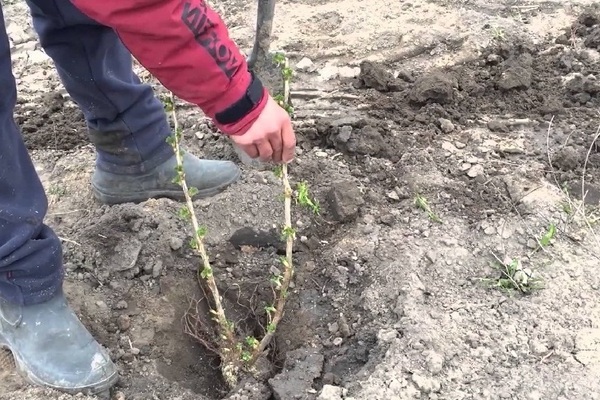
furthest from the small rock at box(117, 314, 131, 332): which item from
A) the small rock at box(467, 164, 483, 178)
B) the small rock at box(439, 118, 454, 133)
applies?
the small rock at box(439, 118, 454, 133)

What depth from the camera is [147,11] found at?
1623 mm

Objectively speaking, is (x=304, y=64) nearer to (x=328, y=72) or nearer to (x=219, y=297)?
(x=328, y=72)

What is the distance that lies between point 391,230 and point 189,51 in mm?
1190

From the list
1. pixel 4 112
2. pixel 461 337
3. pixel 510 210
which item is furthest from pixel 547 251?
pixel 4 112

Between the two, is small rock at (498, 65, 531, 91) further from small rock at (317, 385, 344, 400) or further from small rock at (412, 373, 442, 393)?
small rock at (317, 385, 344, 400)

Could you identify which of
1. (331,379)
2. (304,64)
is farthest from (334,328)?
(304,64)

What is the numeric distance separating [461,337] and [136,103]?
4.83 ft

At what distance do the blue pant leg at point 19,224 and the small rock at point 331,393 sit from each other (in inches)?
34.8

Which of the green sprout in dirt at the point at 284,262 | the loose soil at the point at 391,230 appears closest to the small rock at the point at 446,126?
the loose soil at the point at 391,230

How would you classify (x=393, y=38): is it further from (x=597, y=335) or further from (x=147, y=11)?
(x=147, y=11)

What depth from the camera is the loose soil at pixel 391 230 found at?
2.18m

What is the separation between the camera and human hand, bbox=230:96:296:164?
1.84m

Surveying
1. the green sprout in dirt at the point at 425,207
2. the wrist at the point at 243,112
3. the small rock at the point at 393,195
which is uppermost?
the wrist at the point at 243,112

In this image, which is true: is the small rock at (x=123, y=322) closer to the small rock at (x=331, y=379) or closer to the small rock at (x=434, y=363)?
the small rock at (x=331, y=379)
